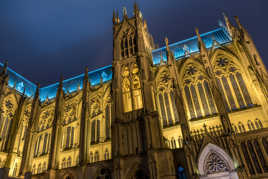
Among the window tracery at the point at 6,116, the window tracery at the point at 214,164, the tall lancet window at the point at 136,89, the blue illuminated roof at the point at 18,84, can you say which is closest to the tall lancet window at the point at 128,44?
the tall lancet window at the point at 136,89

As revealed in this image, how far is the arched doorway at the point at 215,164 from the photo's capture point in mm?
19688

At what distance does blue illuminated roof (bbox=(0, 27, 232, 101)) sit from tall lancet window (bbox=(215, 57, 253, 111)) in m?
5.60

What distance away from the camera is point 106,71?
37.8m

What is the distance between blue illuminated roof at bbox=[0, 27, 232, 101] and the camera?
32781 millimetres

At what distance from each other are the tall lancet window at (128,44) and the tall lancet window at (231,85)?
37.3 ft

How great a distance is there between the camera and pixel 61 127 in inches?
1185

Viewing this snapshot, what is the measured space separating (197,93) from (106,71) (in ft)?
56.2

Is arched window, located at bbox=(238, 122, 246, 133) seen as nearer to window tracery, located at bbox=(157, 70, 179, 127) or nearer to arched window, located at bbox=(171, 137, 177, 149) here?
window tracery, located at bbox=(157, 70, 179, 127)

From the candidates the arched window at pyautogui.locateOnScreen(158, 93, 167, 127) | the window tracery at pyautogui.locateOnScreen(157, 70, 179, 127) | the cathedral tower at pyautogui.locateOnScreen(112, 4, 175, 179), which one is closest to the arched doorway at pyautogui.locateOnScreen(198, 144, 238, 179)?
the cathedral tower at pyautogui.locateOnScreen(112, 4, 175, 179)

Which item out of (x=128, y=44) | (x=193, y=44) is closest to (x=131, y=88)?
(x=128, y=44)

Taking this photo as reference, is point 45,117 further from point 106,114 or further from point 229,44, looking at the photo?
point 229,44

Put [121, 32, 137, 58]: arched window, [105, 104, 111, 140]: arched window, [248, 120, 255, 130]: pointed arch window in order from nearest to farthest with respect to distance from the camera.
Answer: [248, 120, 255, 130]: pointed arch window
[105, 104, 111, 140]: arched window
[121, 32, 137, 58]: arched window

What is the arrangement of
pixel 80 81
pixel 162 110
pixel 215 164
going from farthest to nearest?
pixel 80 81 < pixel 162 110 < pixel 215 164

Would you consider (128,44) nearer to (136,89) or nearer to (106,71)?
(136,89)
